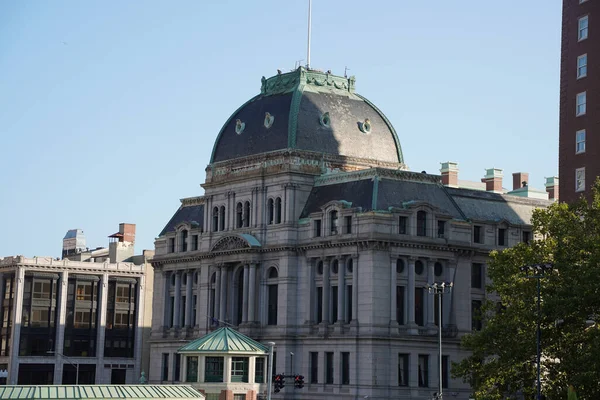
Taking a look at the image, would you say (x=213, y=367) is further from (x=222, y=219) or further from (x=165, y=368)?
(x=165, y=368)

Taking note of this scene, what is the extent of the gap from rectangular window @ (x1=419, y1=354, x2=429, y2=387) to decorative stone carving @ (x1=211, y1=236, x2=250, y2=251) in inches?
794

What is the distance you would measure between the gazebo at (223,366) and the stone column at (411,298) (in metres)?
14.2

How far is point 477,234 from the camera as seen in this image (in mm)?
121250

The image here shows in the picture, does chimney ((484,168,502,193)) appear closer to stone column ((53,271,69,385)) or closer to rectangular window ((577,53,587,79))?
rectangular window ((577,53,587,79))

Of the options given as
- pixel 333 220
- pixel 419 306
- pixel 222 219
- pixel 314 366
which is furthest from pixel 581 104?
pixel 222 219

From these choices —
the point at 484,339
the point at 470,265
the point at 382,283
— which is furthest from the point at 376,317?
the point at 484,339

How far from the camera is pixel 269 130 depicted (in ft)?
407

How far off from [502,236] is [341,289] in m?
18.7

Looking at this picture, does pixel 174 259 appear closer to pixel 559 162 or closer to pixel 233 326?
pixel 233 326

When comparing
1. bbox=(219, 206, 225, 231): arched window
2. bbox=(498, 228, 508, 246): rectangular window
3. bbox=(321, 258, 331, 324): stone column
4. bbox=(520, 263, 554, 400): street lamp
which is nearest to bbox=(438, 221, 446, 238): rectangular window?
bbox=(498, 228, 508, 246): rectangular window

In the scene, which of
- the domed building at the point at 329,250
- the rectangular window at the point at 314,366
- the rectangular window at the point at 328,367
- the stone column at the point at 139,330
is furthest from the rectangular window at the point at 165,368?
the stone column at the point at 139,330

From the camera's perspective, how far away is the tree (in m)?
83.8

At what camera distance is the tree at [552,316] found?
275 feet

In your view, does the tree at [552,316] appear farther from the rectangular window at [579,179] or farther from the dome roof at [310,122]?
the dome roof at [310,122]
